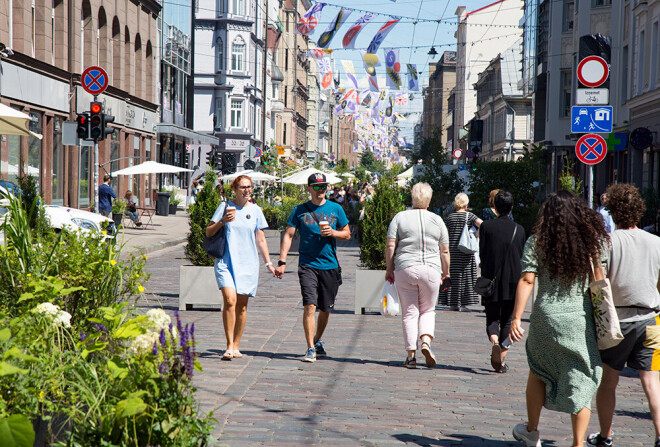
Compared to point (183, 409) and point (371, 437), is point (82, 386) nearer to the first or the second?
point (183, 409)

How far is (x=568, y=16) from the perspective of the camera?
139 ft

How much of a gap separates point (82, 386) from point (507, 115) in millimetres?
64153

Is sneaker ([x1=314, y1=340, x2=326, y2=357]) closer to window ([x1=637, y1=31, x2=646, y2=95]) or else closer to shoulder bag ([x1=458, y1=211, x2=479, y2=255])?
shoulder bag ([x1=458, y1=211, x2=479, y2=255])

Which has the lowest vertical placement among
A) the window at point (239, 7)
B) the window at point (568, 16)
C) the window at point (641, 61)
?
the window at point (641, 61)

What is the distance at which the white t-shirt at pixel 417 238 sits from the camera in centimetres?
851

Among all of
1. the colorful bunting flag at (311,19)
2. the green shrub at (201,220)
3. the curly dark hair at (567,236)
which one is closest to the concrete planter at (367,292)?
the green shrub at (201,220)

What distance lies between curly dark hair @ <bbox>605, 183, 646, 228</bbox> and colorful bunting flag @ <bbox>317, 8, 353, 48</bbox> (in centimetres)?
2498

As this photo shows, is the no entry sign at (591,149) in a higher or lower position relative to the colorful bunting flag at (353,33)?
lower

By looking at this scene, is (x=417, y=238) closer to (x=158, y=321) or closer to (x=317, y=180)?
(x=317, y=180)

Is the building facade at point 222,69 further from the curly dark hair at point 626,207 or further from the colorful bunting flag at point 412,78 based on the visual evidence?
the curly dark hair at point 626,207

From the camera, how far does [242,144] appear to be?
6894 cm

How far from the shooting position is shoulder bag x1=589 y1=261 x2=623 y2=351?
5.18 meters

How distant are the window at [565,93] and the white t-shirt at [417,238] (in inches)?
A: 1399

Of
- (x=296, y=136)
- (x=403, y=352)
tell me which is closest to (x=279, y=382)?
(x=403, y=352)
